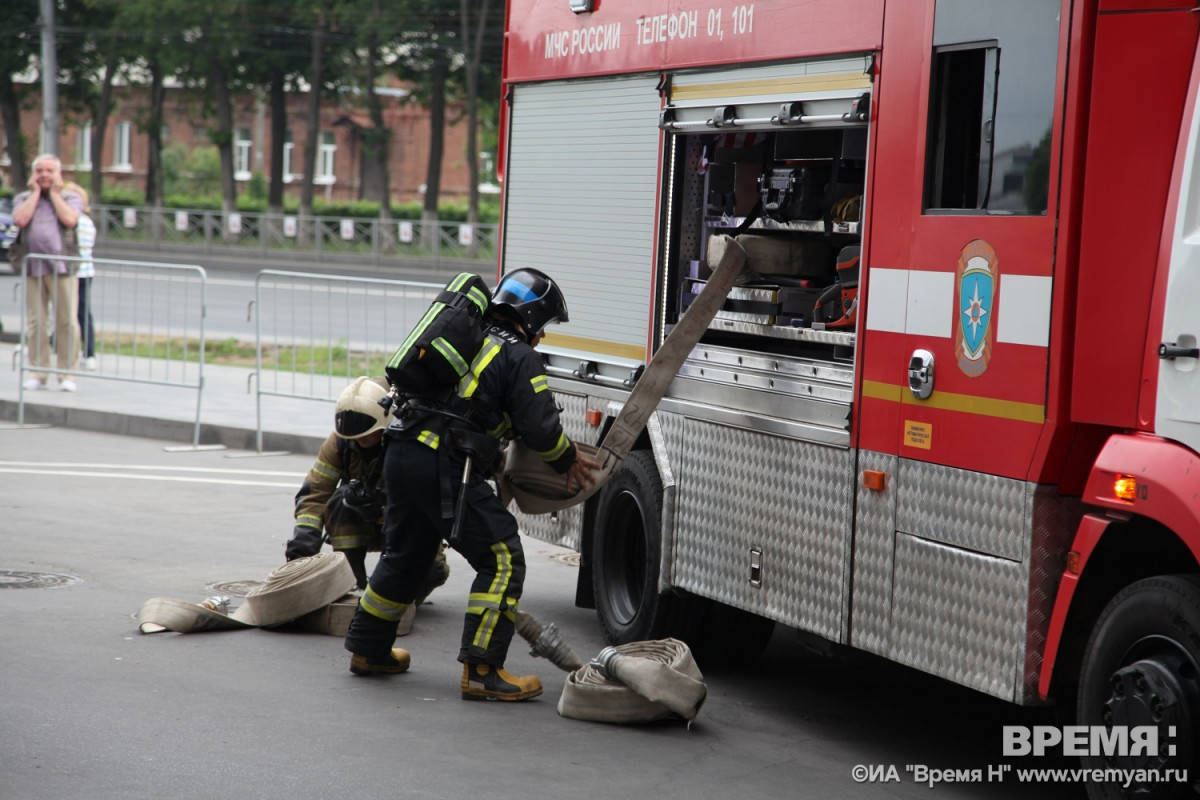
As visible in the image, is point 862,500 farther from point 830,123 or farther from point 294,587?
point 294,587

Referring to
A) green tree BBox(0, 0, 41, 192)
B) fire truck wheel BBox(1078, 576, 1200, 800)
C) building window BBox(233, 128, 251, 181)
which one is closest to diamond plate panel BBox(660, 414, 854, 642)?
fire truck wheel BBox(1078, 576, 1200, 800)

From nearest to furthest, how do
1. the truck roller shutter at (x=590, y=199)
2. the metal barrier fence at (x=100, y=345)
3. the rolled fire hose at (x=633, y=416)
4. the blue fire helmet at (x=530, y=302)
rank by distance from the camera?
the blue fire helmet at (x=530, y=302) < the rolled fire hose at (x=633, y=416) < the truck roller shutter at (x=590, y=199) < the metal barrier fence at (x=100, y=345)

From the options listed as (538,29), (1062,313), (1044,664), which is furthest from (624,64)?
(1044,664)

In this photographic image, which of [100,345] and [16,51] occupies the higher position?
[16,51]

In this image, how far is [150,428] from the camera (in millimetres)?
13219

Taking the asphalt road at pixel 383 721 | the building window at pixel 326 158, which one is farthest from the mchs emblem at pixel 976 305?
the building window at pixel 326 158

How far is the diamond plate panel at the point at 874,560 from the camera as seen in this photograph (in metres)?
4.97

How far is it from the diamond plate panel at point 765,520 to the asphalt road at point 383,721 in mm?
493

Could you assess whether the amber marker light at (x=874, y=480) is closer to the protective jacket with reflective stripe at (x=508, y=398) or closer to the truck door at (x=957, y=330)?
the truck door at (x=957, y=330)

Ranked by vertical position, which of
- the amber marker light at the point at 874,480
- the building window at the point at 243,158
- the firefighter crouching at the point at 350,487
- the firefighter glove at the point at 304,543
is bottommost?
the firefighter glove at the point at 304,543

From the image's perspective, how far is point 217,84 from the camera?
47.5 metres

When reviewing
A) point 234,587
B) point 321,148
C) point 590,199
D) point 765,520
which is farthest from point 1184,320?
point 321,148

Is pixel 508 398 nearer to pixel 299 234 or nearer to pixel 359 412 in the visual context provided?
pixel 359 412

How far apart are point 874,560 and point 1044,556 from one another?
2.65ft
